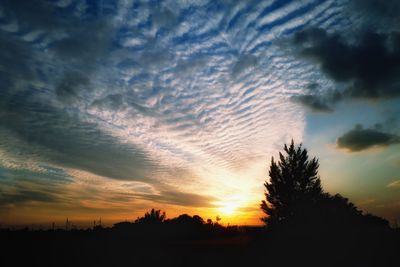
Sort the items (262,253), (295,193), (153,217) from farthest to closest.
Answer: (153,217)
(295,193)
(262,253)

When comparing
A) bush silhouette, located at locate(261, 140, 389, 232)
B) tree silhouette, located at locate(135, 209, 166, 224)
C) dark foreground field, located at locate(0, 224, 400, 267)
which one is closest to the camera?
dark foreground field, located at locate(0, 224, 400, 267)

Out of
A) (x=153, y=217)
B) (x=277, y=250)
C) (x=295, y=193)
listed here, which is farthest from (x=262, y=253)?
(x=153, y=217)

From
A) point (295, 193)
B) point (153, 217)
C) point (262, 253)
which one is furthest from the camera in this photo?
point (153, 217)

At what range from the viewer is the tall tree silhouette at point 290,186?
2819 cm

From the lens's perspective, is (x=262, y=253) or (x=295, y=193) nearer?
(x=262, y=253)

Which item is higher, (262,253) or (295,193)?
(295,193)

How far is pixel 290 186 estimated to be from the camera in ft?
96.9

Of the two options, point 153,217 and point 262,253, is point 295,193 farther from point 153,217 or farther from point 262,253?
point 153,217

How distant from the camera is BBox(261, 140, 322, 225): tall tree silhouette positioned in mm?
28188

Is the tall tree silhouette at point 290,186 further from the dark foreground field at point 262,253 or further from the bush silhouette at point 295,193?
the dark foreground field at point 262,253

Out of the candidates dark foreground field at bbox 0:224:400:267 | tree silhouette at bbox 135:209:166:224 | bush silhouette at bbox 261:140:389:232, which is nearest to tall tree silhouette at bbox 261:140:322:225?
bush silhouette at bbox 261:140:389:232

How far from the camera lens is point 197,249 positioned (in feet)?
69.1

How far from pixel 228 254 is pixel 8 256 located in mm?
19257

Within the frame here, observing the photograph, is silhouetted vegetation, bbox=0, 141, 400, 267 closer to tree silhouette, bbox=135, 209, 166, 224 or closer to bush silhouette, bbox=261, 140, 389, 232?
bush silhouette, bbox=261, 140, 389, 232
